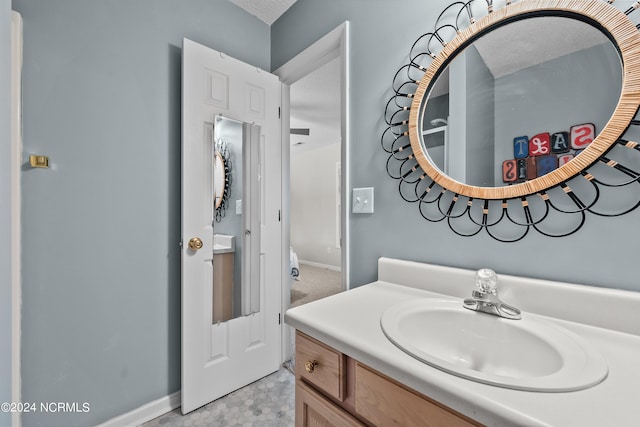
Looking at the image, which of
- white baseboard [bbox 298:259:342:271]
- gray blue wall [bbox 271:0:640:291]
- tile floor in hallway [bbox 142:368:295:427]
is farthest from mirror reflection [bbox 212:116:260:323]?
white baseboard [bbox 298:259:342:271]

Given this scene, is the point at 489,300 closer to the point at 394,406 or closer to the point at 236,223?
the point at 394,406

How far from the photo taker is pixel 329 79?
104 inches

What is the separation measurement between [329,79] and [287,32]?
0.87 meters

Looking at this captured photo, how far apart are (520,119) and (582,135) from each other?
166mm

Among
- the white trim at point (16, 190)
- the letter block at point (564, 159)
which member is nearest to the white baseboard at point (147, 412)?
the white trim at point (16, 190)

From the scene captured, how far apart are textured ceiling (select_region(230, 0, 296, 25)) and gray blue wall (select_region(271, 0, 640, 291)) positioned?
0.80ft

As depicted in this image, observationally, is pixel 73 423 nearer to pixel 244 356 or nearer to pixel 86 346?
pixel 86 346

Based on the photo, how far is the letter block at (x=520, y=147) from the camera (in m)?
0.85

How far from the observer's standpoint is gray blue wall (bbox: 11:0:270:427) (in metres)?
1.15

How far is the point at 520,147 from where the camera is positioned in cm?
86

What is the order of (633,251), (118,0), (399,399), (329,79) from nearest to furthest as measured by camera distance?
(399,399) < (633,251) < (118,0) < (329,79)

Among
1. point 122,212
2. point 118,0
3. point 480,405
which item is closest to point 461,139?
point 480,405

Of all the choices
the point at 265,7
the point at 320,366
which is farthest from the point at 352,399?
the point at 265,7

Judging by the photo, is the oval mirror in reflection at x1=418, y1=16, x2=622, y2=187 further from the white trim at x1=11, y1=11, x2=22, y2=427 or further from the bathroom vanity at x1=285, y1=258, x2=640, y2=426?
the white trim at x1=11, y1=11, x2=22, y2=427
